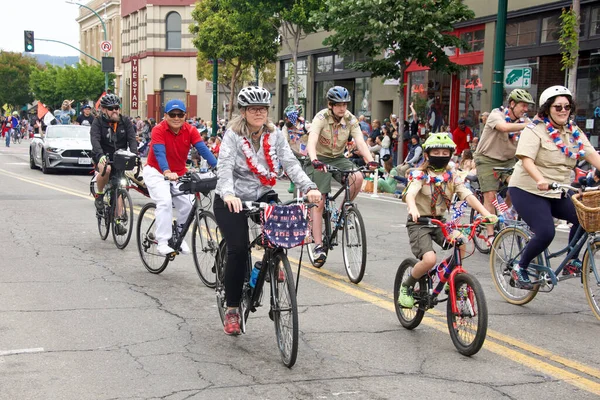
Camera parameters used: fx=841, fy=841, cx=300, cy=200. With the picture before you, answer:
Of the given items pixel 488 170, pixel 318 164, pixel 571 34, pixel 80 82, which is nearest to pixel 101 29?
pixel 80 82

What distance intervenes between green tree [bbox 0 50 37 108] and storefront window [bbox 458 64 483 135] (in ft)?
282

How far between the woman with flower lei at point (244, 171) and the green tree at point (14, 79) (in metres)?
101

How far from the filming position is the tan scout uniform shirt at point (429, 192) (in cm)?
620

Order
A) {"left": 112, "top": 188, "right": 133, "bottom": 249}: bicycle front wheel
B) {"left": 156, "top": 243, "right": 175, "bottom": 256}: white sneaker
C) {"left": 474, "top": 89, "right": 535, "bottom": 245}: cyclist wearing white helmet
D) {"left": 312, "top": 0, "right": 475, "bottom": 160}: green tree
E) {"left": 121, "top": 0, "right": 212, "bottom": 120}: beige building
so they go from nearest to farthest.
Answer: {"left": 156, "top": 243, "right": 175, "bottom": 256}: white sneaker → {"left": 474, "top": 89, "right": 535, "bottom": 245}: cyclist wearing white helmet → {"left": 112, "top": 188, "right": 133, "bottom": 249}: bicycle front wheel → {"left": 312, "top": 0, "right": 475, "bottom": 160}: green tree → {"left": 121, "top": 0, "right": 212, "bottom": 120}: beige building

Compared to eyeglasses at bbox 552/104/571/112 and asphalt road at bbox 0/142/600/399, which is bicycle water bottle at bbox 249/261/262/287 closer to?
asphalt road at bbox 0/142/600/399

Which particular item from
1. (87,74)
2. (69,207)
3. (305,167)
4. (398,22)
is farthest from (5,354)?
(87,74)

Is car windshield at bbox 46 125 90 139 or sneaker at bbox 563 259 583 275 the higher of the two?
car windshield at bbox 46 125 90 139

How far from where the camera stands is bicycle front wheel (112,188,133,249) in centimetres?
1028

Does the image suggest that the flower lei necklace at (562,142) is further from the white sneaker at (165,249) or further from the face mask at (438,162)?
the white sneaker at (165,249)

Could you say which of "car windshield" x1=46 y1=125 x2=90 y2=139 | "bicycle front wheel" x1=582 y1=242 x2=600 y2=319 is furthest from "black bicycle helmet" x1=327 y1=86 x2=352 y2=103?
"car windshield" x1=46 y1=125 x2=90 y2=139

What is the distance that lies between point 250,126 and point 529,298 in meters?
3.13

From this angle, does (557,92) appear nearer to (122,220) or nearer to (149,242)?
(149,242)

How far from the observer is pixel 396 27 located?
20.4 metres

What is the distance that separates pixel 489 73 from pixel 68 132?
1199 centimetres
